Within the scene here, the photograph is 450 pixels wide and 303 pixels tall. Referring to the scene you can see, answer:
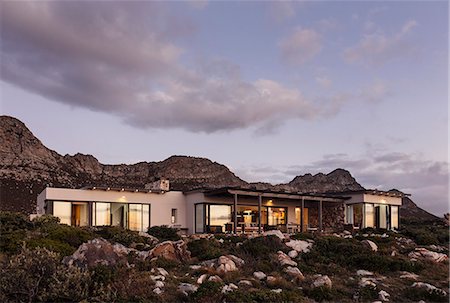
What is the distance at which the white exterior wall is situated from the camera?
26856mm

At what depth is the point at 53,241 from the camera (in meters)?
17.9

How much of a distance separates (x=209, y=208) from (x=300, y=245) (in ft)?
33.7

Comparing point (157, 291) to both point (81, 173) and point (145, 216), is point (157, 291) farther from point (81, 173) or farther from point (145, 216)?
point (81, 173)

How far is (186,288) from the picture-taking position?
13492 millimetres

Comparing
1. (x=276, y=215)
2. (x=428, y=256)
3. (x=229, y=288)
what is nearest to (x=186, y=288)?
(x=229, y=288)

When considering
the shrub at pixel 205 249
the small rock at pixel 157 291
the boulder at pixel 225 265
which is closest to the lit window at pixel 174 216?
the shrub at pixel 205 249

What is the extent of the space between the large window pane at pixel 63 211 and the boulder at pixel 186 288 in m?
15.5

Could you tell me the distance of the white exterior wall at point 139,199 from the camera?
88.1 feet

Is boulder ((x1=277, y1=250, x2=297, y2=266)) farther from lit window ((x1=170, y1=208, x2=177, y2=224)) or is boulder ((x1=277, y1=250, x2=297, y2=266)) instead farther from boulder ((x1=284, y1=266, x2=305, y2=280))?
lit window ((x1=170, y1=208, x2=177, y2=224))

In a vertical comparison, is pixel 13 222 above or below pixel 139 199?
below

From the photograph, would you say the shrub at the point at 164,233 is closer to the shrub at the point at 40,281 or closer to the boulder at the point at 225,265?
the boulder at the point at 225,265

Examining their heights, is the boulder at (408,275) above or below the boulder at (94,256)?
below

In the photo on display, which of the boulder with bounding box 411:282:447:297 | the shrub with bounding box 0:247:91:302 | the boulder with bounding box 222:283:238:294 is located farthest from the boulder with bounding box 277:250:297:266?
the shrub with bounding box 0:247:91:302

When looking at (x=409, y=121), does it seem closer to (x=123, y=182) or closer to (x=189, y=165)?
(x=123, y=182)
